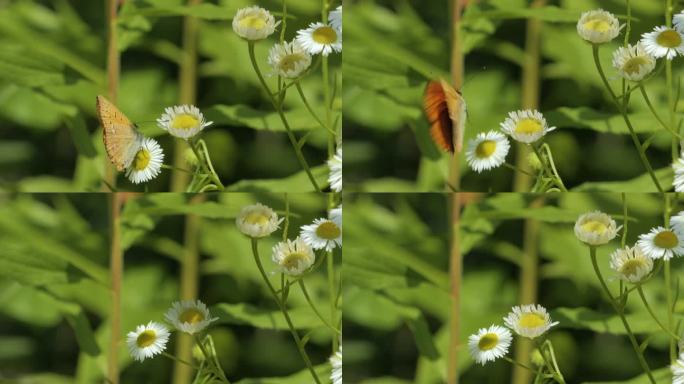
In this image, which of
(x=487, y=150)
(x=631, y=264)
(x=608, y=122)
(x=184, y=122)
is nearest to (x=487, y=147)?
(x=487, y=150)

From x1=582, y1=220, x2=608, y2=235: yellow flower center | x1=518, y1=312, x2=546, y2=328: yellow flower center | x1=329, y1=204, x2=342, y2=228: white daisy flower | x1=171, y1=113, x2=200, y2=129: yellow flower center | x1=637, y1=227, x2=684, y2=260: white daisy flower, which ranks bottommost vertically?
x1=518, y1=312, x2=546, y2=328: yellow flower center

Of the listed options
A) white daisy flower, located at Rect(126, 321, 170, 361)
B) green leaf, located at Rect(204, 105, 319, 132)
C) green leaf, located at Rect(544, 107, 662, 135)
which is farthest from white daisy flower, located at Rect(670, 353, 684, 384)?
white daisy flower, located at Rect(126, 321, 170, 361)

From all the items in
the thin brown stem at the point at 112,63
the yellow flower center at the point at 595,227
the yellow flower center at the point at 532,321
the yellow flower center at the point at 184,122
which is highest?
the thin brown stem at the point at 112,63

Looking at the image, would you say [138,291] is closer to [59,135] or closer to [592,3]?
[59,135]

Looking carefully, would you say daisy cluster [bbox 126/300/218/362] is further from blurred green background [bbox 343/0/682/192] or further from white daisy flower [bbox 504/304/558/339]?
white daisy flower [bbox 504/304/558/339]

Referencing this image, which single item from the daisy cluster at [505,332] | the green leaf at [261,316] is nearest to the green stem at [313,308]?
the green leaf at [261,316]

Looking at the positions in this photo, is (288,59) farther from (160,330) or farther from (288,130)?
(160,330)

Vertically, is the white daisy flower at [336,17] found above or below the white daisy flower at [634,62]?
above

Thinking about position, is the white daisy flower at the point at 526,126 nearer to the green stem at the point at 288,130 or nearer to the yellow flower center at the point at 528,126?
the yellow flower center at the point at 528,126
